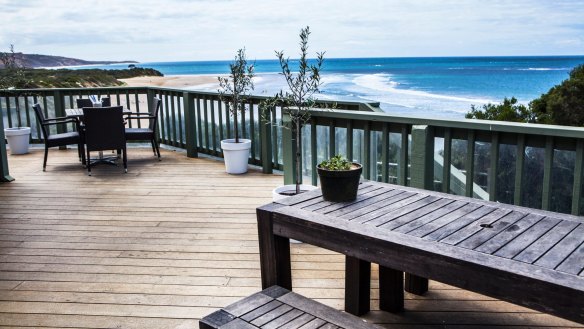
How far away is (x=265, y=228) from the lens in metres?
2.34

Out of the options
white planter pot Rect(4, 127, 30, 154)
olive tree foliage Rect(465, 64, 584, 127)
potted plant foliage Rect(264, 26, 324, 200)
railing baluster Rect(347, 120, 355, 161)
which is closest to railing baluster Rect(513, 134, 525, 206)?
railing baluster Rect(347, 120, 355, 161)

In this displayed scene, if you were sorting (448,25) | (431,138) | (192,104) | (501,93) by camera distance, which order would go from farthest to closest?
(448,25) < (501,93) < (192,104) < (431,138)

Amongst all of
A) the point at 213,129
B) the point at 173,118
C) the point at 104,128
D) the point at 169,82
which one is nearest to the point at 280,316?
the point at 104,128

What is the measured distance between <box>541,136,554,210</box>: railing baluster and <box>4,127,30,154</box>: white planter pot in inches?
273

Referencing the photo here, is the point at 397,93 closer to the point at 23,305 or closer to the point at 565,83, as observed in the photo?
the point at 565,83

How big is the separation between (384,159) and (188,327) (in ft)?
5.26

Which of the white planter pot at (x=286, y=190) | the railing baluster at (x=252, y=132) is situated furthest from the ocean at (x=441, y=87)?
the white planter pot at (x=286, y=190)

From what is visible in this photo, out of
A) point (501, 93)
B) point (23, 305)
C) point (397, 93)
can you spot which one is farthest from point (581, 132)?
point (501, 93)

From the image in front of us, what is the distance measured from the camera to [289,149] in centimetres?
416

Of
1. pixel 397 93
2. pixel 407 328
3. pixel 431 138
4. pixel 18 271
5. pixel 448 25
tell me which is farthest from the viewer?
pixel 448 25

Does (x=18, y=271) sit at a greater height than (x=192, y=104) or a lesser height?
lesser

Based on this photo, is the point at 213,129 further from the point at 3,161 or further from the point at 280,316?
the point at 280,316

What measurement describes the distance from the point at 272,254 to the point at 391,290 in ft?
2.26

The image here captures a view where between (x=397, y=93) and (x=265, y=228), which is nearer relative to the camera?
(x=265, y=228)
